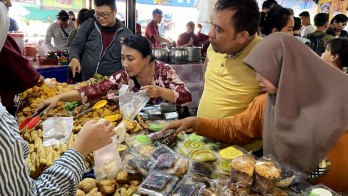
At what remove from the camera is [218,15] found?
2.05 metres

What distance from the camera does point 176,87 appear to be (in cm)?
245

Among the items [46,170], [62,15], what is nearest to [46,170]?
[46,170]

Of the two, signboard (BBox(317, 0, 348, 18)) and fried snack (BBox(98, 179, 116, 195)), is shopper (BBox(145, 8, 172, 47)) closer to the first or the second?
signboard (BBox(317, 0, 348, 18))

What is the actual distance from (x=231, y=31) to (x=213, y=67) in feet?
1.21

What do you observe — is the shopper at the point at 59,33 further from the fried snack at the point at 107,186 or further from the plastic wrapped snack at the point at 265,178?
the plastic wrapped snack at the point at 265,178

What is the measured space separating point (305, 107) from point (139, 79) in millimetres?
1500

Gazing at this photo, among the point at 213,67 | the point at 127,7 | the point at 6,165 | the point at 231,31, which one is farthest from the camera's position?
the point at 127,7

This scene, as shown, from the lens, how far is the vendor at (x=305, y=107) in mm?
1383

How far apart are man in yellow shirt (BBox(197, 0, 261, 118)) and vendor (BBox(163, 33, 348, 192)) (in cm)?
48

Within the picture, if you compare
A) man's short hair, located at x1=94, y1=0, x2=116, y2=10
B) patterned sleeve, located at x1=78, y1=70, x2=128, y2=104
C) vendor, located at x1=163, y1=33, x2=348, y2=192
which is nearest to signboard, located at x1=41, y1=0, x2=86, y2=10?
man's short hair, located at x1=94, y1=0, x2=116, y2=10

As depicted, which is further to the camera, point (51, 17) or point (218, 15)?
point (51, 17)

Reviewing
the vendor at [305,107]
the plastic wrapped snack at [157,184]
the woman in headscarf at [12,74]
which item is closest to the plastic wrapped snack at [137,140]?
the plastic wrapped snack at [157,184]

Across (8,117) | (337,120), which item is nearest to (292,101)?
(337,120)

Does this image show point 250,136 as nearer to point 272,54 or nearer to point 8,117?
point 272,54
